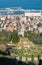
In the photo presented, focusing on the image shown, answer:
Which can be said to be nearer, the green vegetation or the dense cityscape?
the dense cityscape

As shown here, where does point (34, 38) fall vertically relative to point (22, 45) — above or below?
below

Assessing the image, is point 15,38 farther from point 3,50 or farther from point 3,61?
point 3,61

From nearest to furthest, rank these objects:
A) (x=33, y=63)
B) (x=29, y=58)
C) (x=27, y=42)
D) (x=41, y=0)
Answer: (x=33, y=63)
(x=29, y=58)
(x=27, y=42)
(x=41, y=0)

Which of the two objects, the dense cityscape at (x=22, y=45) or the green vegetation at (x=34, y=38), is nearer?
the dense cityscape at (x=22, y=45)

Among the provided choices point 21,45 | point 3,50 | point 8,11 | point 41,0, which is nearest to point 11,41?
point 21,45

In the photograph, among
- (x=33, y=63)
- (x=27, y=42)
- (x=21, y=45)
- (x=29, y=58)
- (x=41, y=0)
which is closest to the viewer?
(x=33, y=63)

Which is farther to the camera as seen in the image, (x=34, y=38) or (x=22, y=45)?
(x=34, y=38)

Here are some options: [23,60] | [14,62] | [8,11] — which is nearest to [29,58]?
[23,60]

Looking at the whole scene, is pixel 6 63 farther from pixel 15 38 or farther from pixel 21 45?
pixel 15 38

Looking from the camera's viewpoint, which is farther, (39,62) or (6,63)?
(39,62)
